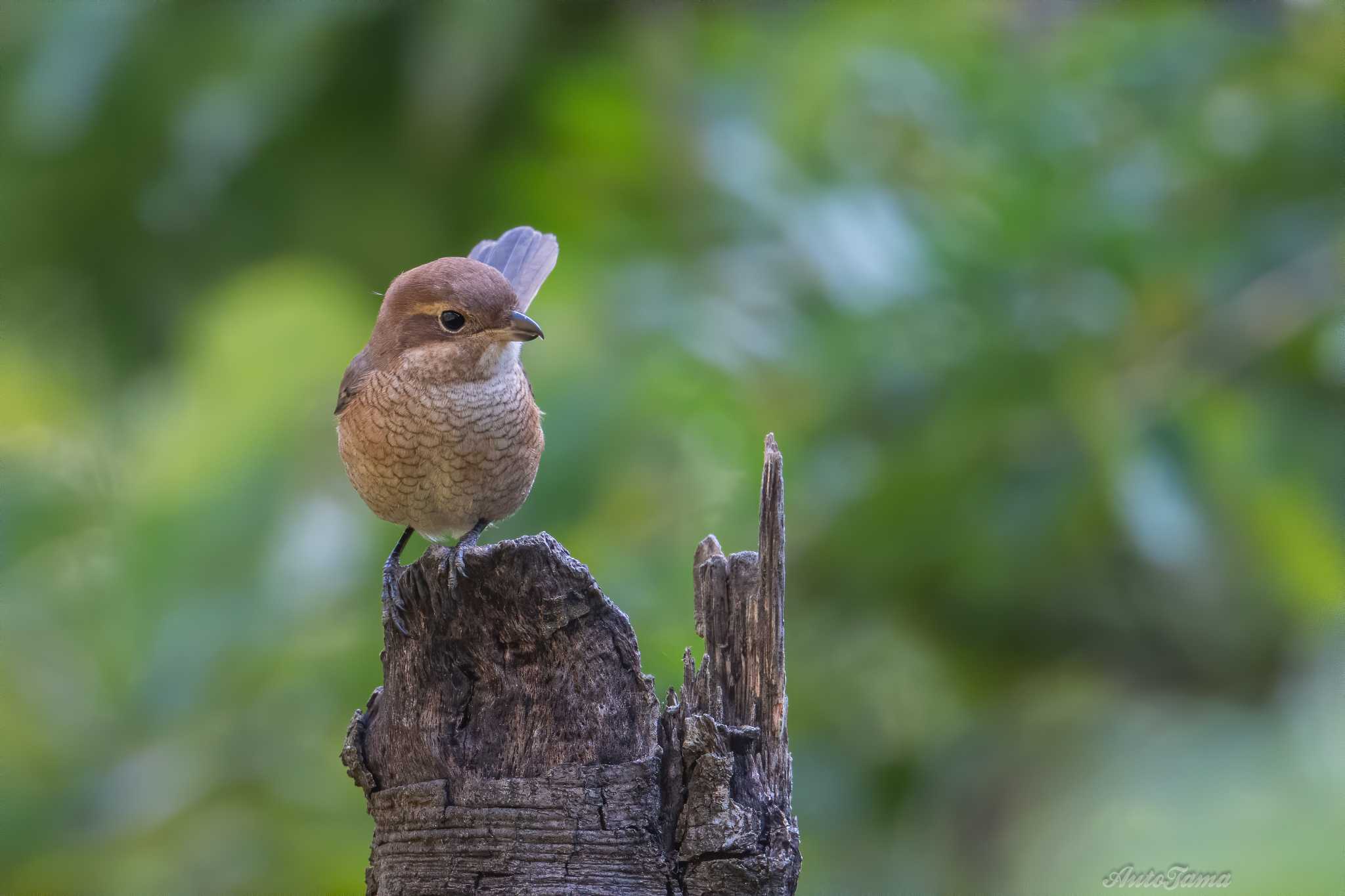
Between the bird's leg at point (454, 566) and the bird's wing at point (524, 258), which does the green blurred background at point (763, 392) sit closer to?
the bird's wing at point (524, 258)

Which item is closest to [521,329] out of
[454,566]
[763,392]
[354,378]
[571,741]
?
[354,378]

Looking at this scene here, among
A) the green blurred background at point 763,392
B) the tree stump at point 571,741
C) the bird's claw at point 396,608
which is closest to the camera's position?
the tree stump at point 571,741

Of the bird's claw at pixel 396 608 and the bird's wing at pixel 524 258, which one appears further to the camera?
the bird's wing at pixel 524 258

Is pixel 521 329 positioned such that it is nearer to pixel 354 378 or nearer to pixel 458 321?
pixel 458 321

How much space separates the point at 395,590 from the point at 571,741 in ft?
2.46

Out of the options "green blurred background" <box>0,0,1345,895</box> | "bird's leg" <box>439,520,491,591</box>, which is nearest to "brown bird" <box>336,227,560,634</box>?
"bird's leg" <box>439,520,491,591</box>

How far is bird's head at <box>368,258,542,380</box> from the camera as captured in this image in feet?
11.1

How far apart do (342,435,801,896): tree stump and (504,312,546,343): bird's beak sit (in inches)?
34.6

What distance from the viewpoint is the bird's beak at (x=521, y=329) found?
3.37 meters

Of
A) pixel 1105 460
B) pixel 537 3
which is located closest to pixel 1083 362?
pixel 1105 460

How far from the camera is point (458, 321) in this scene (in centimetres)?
341

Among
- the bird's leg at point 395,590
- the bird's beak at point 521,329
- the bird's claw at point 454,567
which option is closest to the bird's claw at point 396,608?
the bird's leg at point 395,590

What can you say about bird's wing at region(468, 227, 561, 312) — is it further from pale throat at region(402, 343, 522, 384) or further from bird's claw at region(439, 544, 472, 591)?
bird's claw at region(439, 544, 472, 591)

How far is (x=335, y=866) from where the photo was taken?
4.08m
